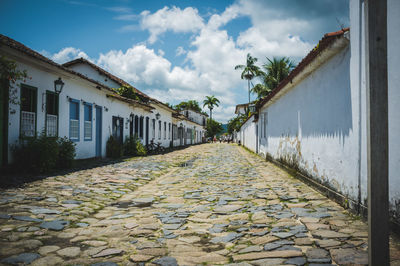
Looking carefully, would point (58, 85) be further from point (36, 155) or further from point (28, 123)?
point (36, 155)

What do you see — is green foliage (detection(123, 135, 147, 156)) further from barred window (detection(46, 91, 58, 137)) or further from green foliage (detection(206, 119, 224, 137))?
green foliage (detection(206, 119, 224, 137))

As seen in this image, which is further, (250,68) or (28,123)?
Result: (250,68)

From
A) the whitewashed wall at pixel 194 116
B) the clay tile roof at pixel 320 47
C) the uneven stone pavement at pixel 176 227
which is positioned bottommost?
the uneven stone pavement at pixel 176 227

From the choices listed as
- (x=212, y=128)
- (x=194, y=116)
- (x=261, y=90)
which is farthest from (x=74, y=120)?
(x=212, y=128)

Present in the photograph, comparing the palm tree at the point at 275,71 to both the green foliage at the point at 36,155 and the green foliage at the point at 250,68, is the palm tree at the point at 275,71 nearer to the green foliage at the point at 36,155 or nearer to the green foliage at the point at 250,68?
the green foliage at the point at 250,68

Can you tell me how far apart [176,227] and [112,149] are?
11086 millimetres

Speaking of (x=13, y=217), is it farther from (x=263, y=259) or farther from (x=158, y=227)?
(x=263, y=259)

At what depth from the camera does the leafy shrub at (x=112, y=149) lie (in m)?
13.7

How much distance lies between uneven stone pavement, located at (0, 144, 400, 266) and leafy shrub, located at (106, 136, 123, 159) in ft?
25.5

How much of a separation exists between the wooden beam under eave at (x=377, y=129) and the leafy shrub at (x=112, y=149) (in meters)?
13.2

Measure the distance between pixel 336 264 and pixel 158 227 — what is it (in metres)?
2.13

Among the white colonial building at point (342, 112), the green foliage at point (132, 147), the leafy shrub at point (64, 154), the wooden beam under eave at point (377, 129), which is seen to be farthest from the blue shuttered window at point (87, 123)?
the wooden beam under eave at point (377, 129)

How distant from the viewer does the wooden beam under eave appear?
1784 millimetres

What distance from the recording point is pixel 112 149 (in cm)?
1379
